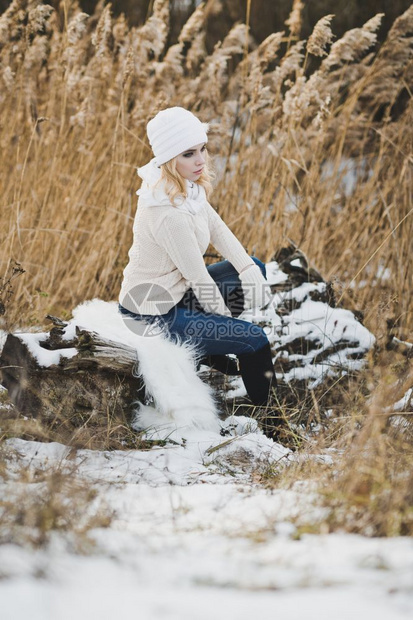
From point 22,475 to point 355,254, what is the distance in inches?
88.9

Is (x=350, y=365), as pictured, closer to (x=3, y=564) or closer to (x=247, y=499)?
(x=247, y=499)

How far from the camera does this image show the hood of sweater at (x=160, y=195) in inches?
80.4

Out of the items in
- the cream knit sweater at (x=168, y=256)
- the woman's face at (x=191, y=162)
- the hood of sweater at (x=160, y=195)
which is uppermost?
the woman's face at (x=191, y=162)

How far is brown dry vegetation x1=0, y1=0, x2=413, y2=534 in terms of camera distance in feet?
9.59

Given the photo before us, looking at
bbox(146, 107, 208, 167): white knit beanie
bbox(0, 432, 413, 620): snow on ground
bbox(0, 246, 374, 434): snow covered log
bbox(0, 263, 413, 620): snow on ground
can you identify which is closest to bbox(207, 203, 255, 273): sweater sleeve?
bbox(146, 107, 208, 167): white knit beanie

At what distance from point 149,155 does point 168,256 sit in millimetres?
1225

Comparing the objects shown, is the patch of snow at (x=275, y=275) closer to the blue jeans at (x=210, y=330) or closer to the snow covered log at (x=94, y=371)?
the snow covered log at (x=94, y=371)

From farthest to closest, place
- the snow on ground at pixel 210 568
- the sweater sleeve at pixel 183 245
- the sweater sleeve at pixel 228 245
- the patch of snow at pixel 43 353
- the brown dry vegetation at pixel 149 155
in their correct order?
the brown dry vegetation at pixel 149 155, the sweater sleeve at pixel 228 245, the sweater sleeve at pixel 183 245, the patch of snow at pixel 43 353, the snow on ground at pixel 210 568

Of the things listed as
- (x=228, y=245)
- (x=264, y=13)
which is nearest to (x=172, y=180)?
(x=228, y=245)

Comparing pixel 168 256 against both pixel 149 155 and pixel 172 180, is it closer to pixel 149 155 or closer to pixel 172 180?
pixel 172 180

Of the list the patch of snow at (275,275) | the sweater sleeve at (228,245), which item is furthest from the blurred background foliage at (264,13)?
the sweater sleeve at (228,245)

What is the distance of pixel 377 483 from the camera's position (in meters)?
1.33

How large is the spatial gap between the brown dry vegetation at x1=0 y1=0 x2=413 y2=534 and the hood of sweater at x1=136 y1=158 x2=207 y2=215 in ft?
2.46

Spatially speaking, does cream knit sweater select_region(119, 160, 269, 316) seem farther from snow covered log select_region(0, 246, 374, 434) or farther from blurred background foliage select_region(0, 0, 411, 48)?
blurred background foliage select_region(0, 0, 411, 48)
